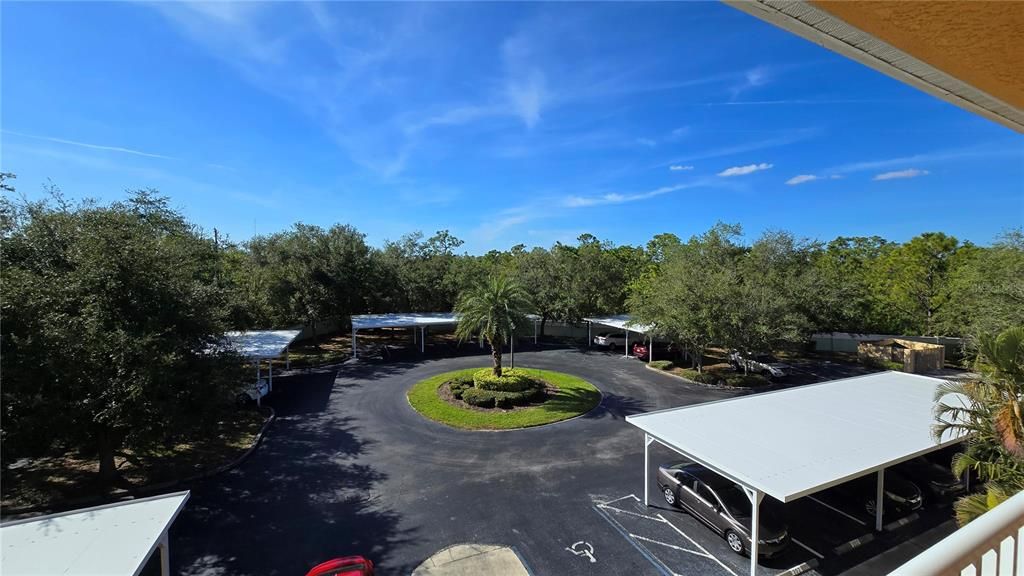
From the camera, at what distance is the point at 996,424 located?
8891 mm

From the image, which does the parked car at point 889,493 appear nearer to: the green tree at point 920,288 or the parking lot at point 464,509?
the parking lot at point 464,509

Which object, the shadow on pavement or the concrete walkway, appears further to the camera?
the shadow on pavement

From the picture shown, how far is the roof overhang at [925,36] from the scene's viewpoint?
5.16 feet

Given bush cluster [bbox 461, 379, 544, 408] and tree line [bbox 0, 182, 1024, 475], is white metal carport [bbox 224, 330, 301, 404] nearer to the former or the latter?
tree line [bbox 0, 182, 1024, 475]

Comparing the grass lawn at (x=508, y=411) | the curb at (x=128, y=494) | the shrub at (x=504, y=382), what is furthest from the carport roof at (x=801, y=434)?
the curb at (x=128, y=494)

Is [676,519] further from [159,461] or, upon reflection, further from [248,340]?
[248,340]

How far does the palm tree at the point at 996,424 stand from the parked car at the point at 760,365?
13.6 metres

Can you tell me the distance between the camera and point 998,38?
1.74 m

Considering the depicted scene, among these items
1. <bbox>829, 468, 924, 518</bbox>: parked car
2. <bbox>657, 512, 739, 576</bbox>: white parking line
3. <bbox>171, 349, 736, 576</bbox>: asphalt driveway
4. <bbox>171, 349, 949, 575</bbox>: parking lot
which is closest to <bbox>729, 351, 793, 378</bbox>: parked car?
<bbox>171, 349, 736, 576</bbox>: asphalt driveway

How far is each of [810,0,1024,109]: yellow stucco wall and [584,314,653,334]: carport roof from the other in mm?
24188

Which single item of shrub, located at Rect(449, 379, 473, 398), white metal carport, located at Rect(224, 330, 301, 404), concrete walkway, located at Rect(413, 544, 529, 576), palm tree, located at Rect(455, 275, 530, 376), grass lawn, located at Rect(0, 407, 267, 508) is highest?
palm tree, located at Rect(455, 275, 530, 376)

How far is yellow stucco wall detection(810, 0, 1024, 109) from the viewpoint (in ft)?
5.08

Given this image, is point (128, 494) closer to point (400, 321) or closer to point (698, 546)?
point (698, 546)

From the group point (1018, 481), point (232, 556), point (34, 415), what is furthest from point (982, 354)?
point (34, 415)
